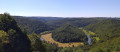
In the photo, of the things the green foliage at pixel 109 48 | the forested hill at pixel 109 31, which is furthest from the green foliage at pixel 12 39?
the forested hill at pixel 109 31

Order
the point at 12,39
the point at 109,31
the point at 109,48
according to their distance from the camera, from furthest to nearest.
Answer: the point at 109,31 → the point at 109,48 → the point at 12,39

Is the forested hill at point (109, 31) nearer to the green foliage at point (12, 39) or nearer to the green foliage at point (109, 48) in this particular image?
the green foliage at point (109, 48)

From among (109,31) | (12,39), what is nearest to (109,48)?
(12,39)

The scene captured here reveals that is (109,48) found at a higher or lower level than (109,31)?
higher

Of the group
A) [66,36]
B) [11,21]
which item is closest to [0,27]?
[11,21]

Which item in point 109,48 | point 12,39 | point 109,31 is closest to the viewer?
point 12,39

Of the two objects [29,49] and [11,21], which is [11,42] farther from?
[11,21]

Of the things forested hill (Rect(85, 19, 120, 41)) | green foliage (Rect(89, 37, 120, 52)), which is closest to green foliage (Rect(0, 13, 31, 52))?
green foliage (Rect(89, 37, 120, 52))

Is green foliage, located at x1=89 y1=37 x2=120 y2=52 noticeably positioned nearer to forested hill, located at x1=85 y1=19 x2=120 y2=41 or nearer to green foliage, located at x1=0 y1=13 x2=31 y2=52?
green foliage, located at x1=0 y1=13 x2=31 y2=52

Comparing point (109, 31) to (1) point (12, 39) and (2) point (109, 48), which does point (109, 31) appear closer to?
(2) point (109, 48)

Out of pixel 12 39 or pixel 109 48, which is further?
pixel 109 48

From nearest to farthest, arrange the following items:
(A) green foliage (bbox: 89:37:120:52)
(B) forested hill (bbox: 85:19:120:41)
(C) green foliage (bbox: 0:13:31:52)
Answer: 1. (C) green foliage (bbox: 0:13:31:52)
2. (A) green foliage (bbox: 89:37:120:52)
3. (B) forested hill (bbox: 85:19:120:41)
